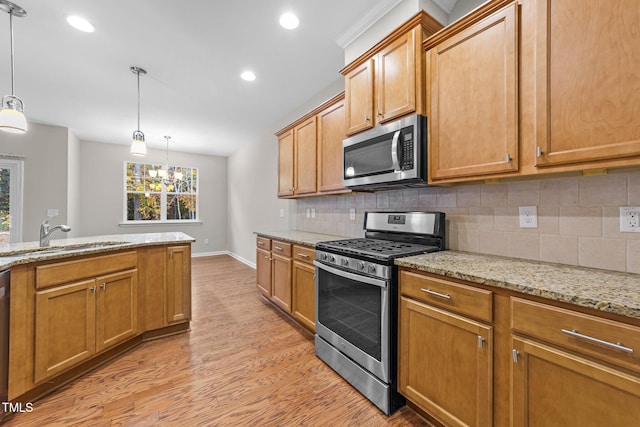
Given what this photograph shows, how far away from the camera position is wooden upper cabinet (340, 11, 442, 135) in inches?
69.7

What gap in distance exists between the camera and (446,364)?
1332 mm

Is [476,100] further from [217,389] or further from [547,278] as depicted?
[217,389]

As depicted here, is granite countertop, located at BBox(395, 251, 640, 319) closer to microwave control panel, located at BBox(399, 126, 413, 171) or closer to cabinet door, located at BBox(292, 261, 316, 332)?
microwave control panel, located at BBox(399, 126, 413, 171)

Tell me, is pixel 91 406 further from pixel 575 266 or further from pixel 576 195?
pixel 576 195

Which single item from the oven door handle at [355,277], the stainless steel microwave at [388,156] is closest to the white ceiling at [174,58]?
the stainless steel microwave at [388,156]

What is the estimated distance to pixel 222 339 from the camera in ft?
8.14

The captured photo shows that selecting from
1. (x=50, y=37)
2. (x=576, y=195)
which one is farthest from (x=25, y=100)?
(x=576, y=195)

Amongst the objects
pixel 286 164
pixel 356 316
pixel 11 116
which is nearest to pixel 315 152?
pixel 286 164

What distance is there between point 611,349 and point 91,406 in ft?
8.59

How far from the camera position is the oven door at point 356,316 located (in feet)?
5.19

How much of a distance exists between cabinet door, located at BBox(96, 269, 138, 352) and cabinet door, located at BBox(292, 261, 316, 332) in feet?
4.59

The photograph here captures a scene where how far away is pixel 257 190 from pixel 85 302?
3.53m

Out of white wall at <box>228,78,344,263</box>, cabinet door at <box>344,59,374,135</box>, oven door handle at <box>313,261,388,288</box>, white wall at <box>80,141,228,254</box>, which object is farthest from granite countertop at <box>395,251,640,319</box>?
white wall at <box>80,141,228,254</box>

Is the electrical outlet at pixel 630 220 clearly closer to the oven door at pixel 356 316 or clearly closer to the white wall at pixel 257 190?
the oven door at pixel 356 316
